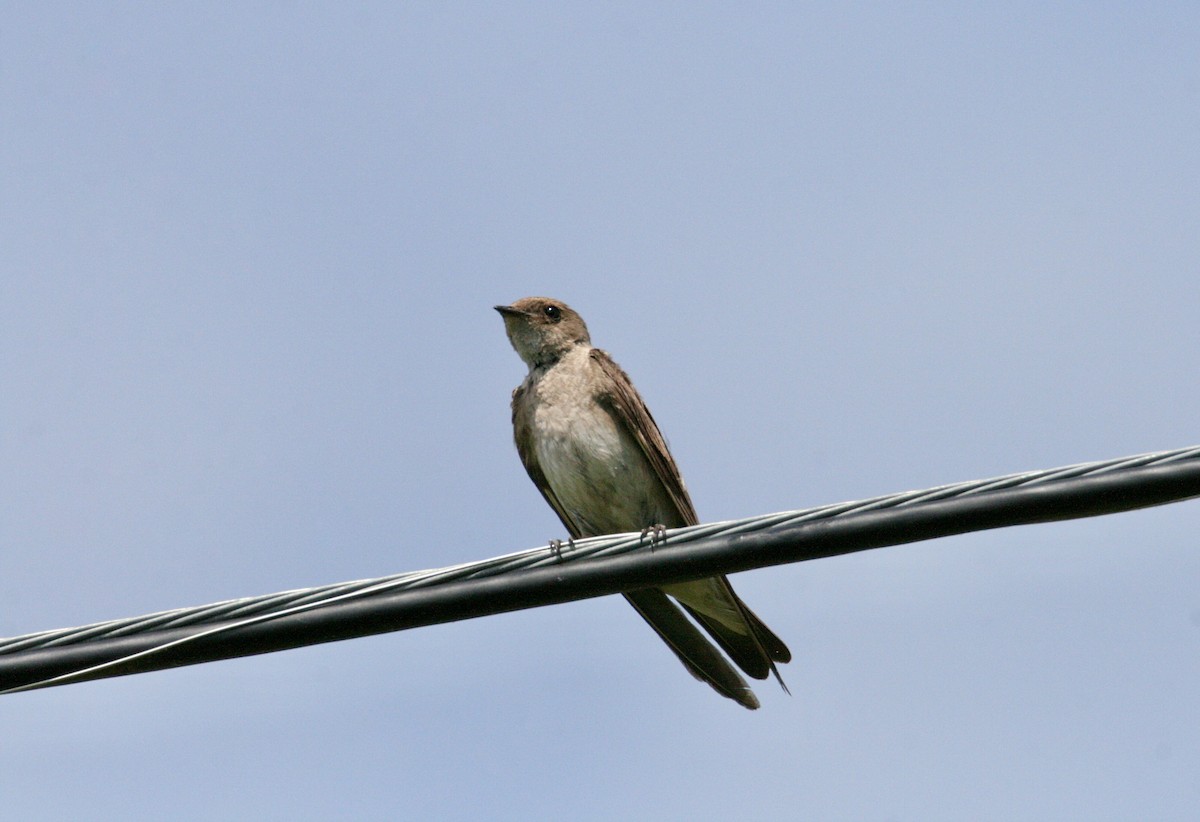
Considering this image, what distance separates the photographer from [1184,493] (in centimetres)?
481

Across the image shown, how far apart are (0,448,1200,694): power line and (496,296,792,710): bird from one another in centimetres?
355

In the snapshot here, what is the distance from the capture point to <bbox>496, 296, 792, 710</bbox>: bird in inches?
360

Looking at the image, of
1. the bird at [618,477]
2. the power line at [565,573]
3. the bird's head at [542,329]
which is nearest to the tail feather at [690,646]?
the bird at [618,477]

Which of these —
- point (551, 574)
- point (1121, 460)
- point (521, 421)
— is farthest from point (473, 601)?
point (521, 421)

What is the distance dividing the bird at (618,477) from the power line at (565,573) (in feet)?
11.6

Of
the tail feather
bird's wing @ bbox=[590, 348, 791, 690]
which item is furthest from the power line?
the tail feather

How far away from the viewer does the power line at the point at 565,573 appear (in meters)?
4.94

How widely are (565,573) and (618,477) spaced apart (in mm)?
4525

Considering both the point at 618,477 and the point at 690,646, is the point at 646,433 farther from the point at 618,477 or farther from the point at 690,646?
the point at 690,646

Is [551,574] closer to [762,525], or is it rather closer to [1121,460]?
[762,525]

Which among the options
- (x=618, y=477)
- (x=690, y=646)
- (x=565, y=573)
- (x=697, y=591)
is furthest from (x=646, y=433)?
(x=565, y=573)

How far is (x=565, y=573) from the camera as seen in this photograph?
550 centimetres

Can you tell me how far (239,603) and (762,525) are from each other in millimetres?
1873

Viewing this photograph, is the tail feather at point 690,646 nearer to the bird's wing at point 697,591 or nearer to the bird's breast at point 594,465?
the bird's wing at point 697,591
